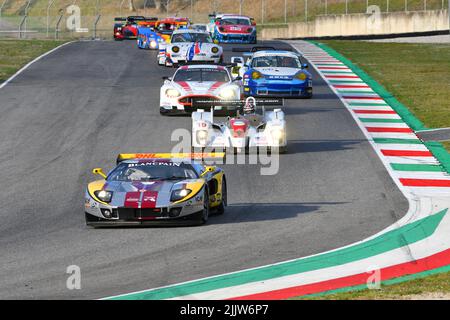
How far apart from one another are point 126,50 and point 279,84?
17.0 m

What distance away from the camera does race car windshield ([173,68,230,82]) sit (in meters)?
32.1

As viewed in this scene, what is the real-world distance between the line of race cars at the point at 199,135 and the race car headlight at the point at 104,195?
0.05 ft

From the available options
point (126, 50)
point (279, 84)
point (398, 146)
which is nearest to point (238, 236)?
point (398, 146)

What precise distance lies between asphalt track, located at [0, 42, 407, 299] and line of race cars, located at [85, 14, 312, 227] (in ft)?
1.13

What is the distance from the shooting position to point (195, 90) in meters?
31.2

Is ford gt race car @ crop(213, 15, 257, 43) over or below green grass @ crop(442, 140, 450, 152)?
below

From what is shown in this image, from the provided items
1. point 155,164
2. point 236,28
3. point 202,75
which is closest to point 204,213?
point 155,164

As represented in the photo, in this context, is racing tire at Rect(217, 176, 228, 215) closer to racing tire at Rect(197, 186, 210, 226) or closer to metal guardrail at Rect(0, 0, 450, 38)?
racing tire at Rect(197, 186, 210, 226)

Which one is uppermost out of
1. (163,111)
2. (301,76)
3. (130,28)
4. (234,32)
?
(301,76)

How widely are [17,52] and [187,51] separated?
9.88 metres

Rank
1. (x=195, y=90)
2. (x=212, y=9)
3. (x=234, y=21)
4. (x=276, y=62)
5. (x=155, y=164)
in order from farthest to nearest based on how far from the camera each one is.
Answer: (x=212, y=9) < (x=234, y=21) < (x=276, y=62) < (x=195, y=90) < (x=155, y=164)

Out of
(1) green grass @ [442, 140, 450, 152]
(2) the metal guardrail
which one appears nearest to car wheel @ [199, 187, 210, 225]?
(1) green grass @ [442, 140, 450, 152]

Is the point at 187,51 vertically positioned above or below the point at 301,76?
below

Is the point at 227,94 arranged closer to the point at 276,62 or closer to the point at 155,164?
the point at 276,62
